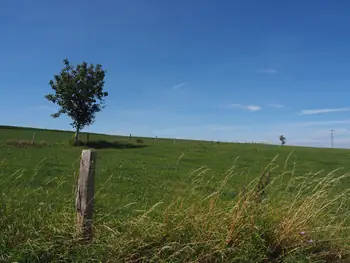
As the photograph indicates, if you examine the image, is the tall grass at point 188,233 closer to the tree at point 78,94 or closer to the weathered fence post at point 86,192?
the weathered fence post at point 86,192

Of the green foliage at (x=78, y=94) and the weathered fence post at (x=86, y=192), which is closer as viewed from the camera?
the weathered fence post at (x=86, y=192)

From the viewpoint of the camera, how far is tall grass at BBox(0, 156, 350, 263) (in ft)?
14.7

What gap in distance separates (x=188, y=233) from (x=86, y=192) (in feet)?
4.90

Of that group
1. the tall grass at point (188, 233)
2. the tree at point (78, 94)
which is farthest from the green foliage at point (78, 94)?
the tall grass at point (188, 233)

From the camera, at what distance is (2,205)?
5.00 m

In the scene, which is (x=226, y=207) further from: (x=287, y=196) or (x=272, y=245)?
(x=287, y=196)

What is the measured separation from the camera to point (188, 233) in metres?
5.03

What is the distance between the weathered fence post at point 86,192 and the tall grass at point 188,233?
18 centimetres

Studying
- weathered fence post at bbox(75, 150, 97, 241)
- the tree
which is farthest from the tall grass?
the tree

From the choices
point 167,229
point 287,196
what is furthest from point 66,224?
point 287,196

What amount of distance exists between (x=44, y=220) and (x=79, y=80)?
47.3m

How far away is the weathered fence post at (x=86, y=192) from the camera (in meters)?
4.82

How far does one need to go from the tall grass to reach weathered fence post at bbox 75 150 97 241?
0.58ft

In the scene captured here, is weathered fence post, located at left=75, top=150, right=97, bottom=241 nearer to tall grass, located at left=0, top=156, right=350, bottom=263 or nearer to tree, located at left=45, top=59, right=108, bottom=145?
tall grass, located at left=0, top=156, right=350, bottom=263
